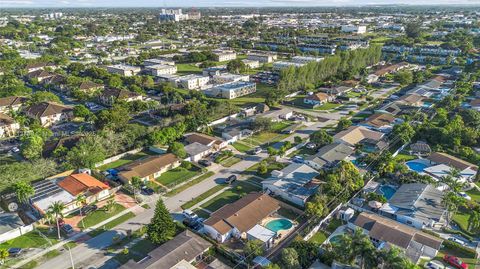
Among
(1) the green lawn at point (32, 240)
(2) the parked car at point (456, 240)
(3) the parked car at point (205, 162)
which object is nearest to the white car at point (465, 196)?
(2) the parked car at point (456, 240)

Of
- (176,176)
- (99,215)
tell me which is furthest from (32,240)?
(176,176)

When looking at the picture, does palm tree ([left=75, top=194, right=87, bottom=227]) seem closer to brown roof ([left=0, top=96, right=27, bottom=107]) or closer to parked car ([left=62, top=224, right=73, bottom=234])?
parked car ([left=62, top=224, right=73, bottom=234])

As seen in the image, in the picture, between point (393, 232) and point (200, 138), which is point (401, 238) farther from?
point (200, 138)

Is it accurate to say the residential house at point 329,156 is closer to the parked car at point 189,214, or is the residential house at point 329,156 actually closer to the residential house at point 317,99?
the parked car at point 189,214

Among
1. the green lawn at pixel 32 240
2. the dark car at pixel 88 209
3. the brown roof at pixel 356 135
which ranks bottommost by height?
the green lawn at pixel 32 240

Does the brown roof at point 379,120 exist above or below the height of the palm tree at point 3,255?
above

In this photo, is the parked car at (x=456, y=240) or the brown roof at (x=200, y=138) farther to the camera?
the brown roof at (x=200, y=138)

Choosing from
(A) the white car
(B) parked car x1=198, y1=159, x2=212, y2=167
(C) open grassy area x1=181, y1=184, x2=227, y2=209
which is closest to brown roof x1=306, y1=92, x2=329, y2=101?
(B) parked car x1=198, y1=159, x2=212, y2=167
